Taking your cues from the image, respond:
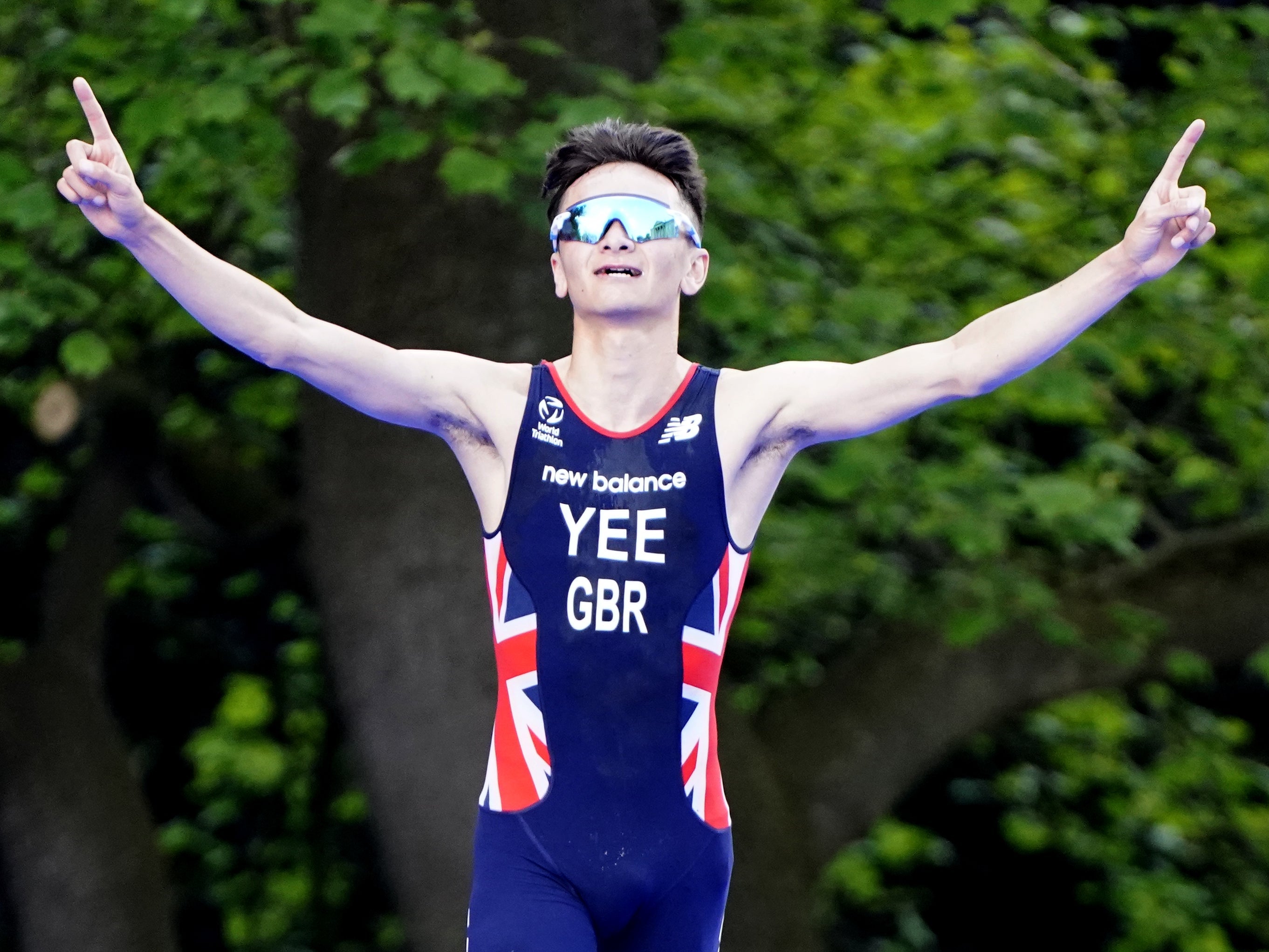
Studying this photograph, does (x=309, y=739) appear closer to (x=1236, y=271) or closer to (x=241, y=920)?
(x=241, y=920)

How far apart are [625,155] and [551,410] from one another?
51 centimetres

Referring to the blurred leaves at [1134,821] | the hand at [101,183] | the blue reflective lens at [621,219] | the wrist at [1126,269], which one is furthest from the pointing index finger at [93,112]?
the blurred leaves at [1134,821]

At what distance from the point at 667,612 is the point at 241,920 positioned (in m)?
6.15

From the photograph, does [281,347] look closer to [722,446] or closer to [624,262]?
[624,262]

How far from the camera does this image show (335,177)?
6031mm

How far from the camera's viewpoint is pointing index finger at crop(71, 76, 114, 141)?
120 inches

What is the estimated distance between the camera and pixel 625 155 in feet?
11.1

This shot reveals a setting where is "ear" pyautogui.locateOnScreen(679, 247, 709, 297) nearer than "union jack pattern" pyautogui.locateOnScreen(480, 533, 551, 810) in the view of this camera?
No

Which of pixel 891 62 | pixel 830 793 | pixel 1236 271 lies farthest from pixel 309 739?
pixel 1236 271

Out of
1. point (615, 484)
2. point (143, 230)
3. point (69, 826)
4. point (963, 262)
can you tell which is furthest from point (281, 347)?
point (69, 826)

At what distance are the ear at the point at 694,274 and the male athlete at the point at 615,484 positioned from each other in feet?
0.05

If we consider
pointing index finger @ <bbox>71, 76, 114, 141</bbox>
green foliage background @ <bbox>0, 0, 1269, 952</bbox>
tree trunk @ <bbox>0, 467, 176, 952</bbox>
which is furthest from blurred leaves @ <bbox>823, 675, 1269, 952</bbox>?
pointing index finger @ <bbox>71, 76, 114, 141</bbox>

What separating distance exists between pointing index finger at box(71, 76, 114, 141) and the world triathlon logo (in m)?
0.89

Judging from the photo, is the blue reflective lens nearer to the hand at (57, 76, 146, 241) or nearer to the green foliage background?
the hand at (57, 76, 146, 241)
